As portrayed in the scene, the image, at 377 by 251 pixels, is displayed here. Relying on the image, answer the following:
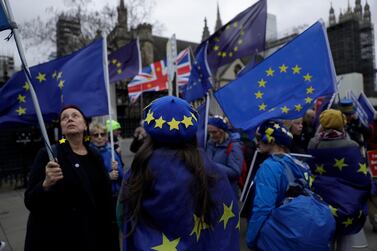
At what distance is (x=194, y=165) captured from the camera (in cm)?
174

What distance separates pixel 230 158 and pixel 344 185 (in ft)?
4.41

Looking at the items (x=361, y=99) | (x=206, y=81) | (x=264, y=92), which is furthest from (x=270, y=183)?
(x=361, y=99)

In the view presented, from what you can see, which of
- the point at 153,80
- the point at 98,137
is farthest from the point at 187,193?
the point at 153,80

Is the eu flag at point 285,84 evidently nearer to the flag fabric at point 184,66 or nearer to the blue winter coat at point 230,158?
the blue winter coat at point 230,158

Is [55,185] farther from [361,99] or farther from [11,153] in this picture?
[11,153]

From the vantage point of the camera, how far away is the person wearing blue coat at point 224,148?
157 inches

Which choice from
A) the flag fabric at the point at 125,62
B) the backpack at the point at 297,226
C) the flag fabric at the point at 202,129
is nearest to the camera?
the backpack at the point at 297,226

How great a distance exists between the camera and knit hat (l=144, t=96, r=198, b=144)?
1.72m

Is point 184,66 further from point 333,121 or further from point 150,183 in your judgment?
point 150,183

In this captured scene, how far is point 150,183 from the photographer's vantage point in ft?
5.53

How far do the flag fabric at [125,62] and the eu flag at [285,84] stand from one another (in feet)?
11.4

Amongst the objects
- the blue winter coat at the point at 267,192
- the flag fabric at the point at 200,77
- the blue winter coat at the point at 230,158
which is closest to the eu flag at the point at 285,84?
the blue winter coat at the point at 230,158

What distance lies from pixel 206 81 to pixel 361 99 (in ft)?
10.0

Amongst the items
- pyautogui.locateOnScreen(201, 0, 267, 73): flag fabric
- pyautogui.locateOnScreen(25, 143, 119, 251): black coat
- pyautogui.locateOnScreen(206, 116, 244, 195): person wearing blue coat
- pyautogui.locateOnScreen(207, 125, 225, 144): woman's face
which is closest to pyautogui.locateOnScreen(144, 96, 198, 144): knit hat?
pyautogui.locateOnScreen(25, 143, 119, 251): black coat
